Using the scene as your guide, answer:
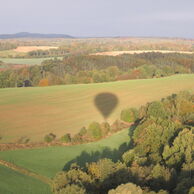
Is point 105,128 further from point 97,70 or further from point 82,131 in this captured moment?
point 97,70

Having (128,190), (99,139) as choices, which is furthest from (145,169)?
(99,139)

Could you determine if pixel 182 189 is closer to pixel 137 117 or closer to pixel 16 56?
pixel 137 117

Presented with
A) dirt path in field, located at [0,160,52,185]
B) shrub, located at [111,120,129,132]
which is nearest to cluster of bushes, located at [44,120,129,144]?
shrub, located at [111,120,129,132]

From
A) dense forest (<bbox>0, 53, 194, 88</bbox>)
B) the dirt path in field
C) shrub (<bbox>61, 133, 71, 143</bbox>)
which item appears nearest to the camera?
the dirt path in field

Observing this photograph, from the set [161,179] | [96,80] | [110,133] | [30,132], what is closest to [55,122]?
[30,132]

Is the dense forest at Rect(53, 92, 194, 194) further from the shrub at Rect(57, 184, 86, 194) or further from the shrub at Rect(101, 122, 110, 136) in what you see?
the shrub at Rect(101, 122, 110, 136)

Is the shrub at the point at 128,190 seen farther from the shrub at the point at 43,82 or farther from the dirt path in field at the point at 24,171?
the shrub at the point at 43,82
